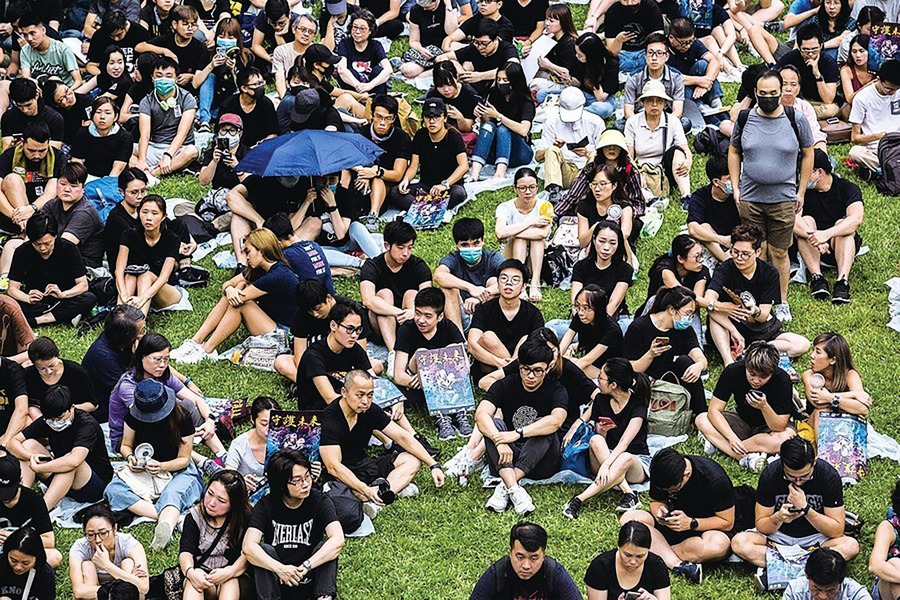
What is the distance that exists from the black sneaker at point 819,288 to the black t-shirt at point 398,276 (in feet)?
12.1

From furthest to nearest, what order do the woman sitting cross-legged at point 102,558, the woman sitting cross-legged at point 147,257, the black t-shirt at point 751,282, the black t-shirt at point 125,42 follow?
1. the black t-shirt at point 125,42
2. the woman sitting cross-legged at point 147,257
3. the black t-shirt at point 751,282
4. the woman sitting cross-legged at point 102,558

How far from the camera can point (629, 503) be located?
12.4m

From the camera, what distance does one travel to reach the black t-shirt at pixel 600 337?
534 inches

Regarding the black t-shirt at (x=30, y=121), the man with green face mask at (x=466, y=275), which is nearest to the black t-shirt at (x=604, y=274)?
the man with green face mask at (x=466, y=275)

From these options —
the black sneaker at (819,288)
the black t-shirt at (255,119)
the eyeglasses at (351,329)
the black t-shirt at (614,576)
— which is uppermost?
the black t-shirt at (614,576)

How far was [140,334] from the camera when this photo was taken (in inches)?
527

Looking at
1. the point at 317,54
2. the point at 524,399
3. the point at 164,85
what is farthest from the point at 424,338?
the point at 164,85

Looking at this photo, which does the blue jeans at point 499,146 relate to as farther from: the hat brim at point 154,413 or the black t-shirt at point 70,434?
the black t-shirt at point 70,434

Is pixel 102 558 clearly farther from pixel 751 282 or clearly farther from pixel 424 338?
pixel 751 282

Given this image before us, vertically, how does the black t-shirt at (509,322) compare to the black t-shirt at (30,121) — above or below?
above

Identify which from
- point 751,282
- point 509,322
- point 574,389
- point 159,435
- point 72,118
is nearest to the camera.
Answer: point 159,435

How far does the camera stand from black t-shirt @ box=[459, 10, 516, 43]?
18.7 m

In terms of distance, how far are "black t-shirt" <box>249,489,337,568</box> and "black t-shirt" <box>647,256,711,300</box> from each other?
423 cm

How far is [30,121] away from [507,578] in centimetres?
885
